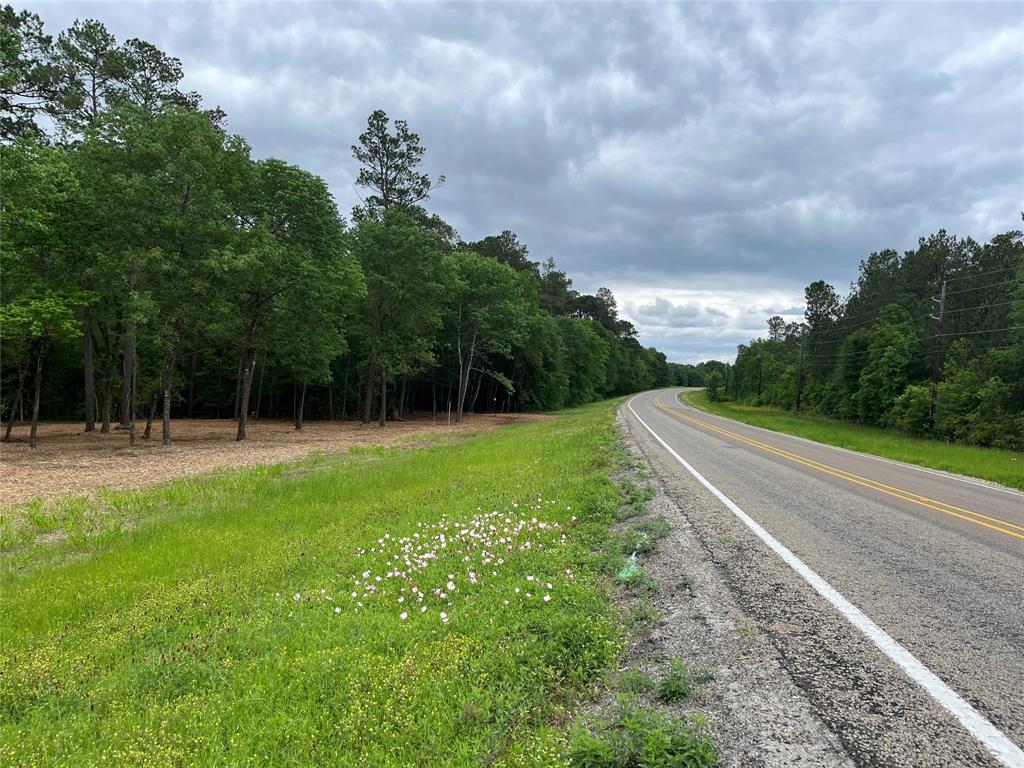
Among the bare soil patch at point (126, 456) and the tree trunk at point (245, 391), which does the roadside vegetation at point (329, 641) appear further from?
the tree trunk at point (245, 391)

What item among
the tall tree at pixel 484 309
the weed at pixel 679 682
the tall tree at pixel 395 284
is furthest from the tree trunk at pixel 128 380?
the weed at pixel 679 682

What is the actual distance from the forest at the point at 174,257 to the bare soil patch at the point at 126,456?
1438mm

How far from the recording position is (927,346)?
42.6 meters

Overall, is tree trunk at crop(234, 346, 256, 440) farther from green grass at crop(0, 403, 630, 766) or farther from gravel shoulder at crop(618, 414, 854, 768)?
gravel shoulder at crop(618, 414, 854, 768)

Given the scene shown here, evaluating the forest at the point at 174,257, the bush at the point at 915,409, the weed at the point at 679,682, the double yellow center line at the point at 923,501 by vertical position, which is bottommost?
the weed at the point at 679,682

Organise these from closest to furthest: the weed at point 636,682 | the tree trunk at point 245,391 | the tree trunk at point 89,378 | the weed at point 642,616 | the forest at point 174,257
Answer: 1. the weed at point 636,682
2. the weed at point 642,616
3. the forest at point 174,257
4. the tree trunk at point 245,391
5. the tree trunk at point 89,378

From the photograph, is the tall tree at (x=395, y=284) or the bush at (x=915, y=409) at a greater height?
the tall tree at (x=395, y=284)

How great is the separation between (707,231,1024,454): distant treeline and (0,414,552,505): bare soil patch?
35.3 meters

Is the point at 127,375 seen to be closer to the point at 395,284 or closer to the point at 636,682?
the point at 395,284

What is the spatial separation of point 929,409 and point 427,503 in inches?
1646

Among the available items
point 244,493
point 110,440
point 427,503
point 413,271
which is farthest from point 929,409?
point 110,440

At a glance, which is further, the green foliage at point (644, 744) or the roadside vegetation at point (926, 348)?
the roadside vegetation at point (926, 348)

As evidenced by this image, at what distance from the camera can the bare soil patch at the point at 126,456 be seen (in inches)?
535

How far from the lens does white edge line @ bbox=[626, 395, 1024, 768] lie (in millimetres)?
2670
